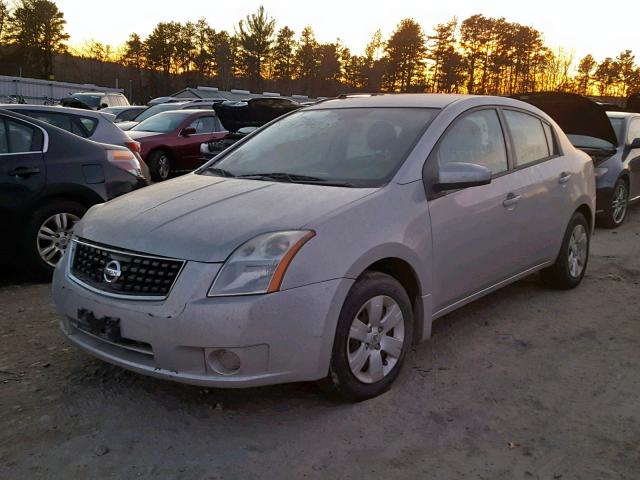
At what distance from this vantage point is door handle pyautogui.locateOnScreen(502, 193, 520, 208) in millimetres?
4172

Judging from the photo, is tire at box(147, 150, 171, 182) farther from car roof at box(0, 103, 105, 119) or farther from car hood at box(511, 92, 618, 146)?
car hood at box(511, 92, 618, 146)

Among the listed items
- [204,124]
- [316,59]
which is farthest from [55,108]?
[316,59]

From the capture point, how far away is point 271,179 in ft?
12.3

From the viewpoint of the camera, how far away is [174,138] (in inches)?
511

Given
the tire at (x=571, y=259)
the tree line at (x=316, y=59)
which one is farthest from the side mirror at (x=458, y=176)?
the tree line at (x=316, y=59)

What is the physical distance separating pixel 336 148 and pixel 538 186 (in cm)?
164

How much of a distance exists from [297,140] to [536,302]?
2387 millimetres

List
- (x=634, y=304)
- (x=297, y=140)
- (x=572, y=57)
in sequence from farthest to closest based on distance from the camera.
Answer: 1. (x=572, y=57)
2. (x=634, y=304)
3. (x=297, y=140)

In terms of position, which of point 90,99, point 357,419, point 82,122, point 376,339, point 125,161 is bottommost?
point 357,419

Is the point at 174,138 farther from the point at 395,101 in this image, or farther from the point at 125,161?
the point at 395,101

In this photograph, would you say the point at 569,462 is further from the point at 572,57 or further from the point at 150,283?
the point at 572,57

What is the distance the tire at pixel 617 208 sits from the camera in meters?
8.33

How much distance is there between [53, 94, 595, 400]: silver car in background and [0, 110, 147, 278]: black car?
6.11 ft

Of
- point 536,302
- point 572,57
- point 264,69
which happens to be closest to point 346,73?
point 264,69
